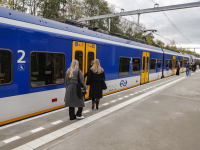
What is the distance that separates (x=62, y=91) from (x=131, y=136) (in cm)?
266

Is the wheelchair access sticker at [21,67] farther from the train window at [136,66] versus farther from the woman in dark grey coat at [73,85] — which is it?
the train window at [136,66]

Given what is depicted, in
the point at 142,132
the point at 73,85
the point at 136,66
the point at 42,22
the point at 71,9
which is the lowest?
the point at 142,132

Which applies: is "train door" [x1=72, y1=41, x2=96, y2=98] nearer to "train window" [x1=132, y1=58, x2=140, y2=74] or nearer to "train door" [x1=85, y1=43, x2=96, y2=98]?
"train door" [x1=85, y1=43, x2=96, y2=98]

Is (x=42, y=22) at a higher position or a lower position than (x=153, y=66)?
higher

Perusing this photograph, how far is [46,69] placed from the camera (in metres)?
4.96

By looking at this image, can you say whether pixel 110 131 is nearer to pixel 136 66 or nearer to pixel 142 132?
pixel 142 132

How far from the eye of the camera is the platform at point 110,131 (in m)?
3.58

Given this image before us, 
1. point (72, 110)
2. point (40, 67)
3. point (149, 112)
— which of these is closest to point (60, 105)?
point (72, 110)

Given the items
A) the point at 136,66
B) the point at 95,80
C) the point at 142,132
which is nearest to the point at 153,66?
the point at 136,66

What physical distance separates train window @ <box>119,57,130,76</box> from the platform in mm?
3191

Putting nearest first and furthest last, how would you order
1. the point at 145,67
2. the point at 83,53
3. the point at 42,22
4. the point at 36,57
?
the point at 36,57 → the point at 42,22 → the point at 83,53 → the point at 145,67

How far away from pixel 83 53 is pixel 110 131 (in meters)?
3.07

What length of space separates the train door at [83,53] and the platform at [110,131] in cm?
156

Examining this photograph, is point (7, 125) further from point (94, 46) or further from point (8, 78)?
point (94, 46)
